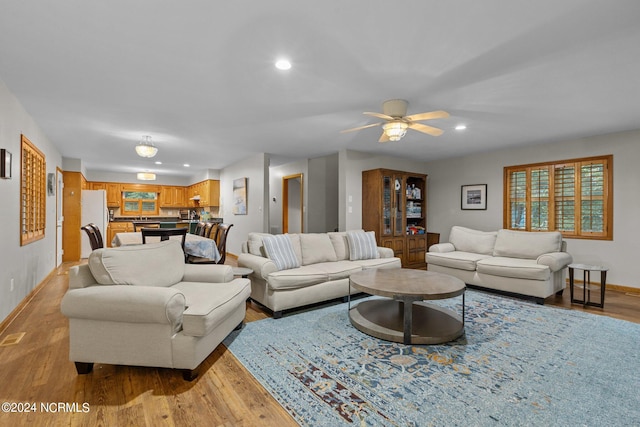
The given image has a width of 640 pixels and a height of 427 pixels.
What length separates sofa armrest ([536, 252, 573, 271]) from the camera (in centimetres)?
387

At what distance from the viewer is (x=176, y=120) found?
4.02 m

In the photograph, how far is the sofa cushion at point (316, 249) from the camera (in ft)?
13.2

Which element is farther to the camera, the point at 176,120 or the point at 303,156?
the point at 303,156

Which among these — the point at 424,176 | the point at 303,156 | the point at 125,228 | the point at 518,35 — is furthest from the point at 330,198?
the point at 125,228

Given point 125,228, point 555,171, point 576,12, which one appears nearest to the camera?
point 576,12

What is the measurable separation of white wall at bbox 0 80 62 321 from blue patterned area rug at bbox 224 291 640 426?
2.33 meters

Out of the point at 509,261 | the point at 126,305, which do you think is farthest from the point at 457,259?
the point at 126,305

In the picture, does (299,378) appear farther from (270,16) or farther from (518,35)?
(518,35)

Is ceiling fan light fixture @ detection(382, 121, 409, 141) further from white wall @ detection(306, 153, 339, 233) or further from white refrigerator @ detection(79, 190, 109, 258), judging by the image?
white refrigerator @ detection(79, 190, 109, 258)

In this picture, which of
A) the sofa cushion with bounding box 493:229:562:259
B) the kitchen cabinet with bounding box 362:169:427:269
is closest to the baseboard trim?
the kitchen cabinet with bounding box 362:169:427:269

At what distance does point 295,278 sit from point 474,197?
15.1 feet

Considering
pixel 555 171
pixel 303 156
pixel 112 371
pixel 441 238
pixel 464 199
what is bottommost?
pixel 112 371

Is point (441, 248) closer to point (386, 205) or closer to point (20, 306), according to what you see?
point (386, 205)

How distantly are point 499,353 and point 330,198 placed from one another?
17.0 feet
